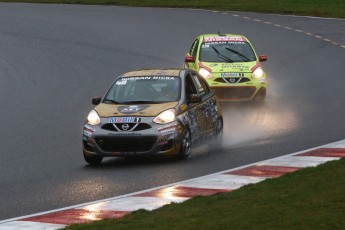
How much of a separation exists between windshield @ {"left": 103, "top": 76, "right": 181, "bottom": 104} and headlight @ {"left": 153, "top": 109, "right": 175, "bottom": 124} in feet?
1.94

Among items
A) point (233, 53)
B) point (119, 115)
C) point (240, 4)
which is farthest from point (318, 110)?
point (240, 4)

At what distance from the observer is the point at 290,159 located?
17.1 meters

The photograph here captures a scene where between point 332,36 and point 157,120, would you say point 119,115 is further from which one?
point 332,36

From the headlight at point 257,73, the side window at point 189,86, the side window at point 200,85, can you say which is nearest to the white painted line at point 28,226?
the side window at point 189,86

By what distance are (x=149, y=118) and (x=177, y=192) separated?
11.0 ft

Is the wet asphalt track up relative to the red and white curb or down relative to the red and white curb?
down

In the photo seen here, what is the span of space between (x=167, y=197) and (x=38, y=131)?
802 cm

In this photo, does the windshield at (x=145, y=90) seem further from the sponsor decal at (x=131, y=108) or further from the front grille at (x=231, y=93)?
the front grille at (x=231, y=93)

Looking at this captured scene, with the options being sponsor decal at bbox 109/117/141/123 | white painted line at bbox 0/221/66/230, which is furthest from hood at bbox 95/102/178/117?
white painted line at bbox 0/221/66/230

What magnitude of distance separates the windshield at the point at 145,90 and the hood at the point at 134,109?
24 centimetres

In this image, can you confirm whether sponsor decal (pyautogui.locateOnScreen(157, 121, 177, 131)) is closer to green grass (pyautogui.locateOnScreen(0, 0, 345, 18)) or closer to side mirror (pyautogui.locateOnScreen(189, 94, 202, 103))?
side mirror (pyautogui.locateOnScreen(189, 94, 202, 103))

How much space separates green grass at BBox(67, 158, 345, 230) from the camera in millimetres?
10938

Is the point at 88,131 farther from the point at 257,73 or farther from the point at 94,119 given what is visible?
the point at 257,73

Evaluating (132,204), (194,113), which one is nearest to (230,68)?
(194,113)
